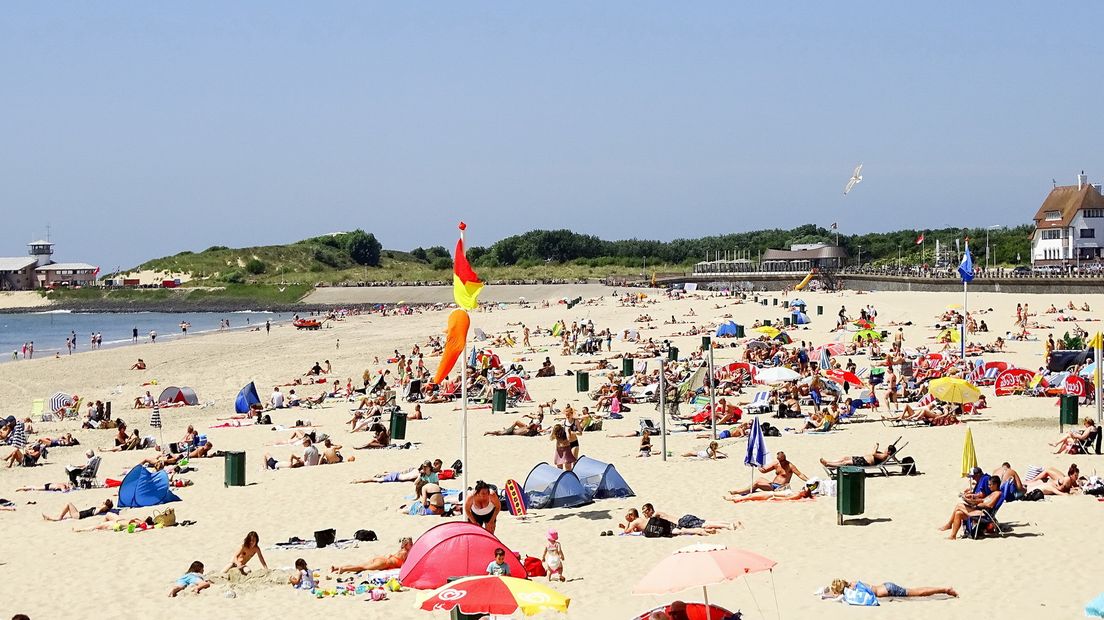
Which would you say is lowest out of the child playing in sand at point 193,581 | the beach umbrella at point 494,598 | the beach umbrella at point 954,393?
the child playing in sand at point 193,581

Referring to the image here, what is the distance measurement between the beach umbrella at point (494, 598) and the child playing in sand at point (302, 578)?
115 inches

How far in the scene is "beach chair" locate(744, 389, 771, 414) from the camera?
63.0 feet

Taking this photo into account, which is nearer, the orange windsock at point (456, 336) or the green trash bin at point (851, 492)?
the orange windsock at point (456, 336)

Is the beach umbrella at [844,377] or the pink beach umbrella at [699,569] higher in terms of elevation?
the beach umbrella at [844,377]

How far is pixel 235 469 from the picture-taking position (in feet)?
48.7

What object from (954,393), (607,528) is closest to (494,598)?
(607,528)

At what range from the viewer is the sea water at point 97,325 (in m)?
55.7

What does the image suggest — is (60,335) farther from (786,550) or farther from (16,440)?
(786,550)

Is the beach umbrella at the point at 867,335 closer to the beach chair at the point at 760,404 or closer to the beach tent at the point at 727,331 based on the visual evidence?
the beach tent at the point at 727,331

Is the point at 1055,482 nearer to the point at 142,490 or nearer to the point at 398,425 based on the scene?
the point at 398,425

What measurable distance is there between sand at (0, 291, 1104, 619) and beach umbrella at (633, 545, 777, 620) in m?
1.27

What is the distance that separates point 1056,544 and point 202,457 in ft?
40.0

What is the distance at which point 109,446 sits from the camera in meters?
19.6

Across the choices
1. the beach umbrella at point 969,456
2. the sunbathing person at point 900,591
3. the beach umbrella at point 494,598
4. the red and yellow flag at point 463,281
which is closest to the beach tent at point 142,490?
the red and yellow flag at point 463,281
